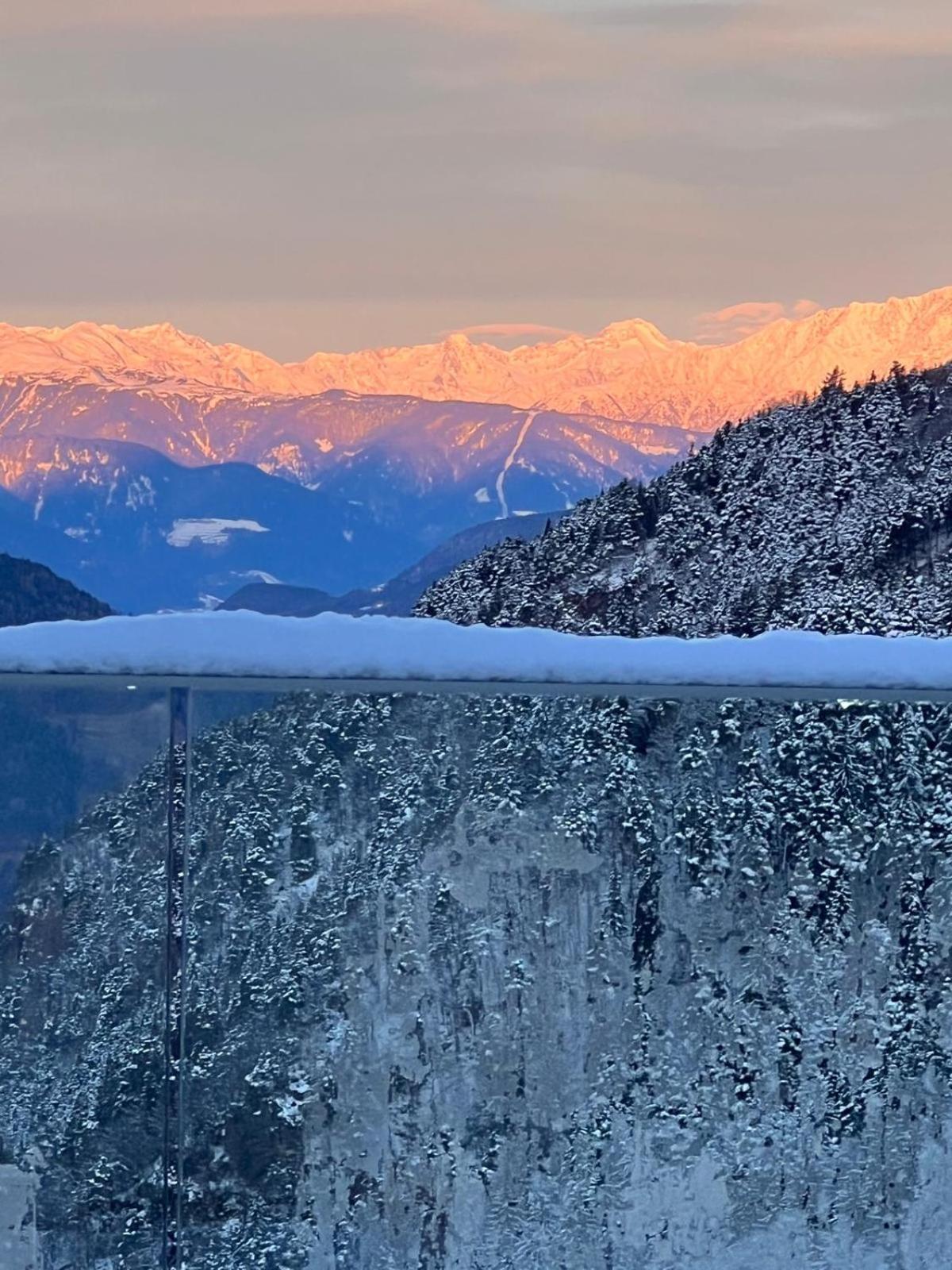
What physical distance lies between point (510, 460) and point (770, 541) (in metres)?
34.0

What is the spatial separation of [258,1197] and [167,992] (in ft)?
0.78

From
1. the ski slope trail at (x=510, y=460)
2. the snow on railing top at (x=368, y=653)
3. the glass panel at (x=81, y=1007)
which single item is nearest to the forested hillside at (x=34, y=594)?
the ski slope trail at (x=510, y=460)

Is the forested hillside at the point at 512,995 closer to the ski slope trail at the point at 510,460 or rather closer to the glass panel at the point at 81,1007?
the glass panel at the point at 81,1007

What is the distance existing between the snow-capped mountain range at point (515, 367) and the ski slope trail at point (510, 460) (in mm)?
3277

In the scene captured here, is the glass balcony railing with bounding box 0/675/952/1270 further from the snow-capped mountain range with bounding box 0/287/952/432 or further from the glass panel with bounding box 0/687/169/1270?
the snow-capped mountain range with bounding box 0/287/952/432

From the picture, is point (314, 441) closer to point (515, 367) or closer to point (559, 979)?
point (515, 367)

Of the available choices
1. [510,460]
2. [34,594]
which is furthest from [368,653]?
[510,460]

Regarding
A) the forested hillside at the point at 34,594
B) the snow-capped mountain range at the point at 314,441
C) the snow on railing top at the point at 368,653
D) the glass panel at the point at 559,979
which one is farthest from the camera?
the snow-capped mountain range at the point at 314,441

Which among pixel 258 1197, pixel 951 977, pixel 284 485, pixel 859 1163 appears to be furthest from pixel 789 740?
pixel 284 485

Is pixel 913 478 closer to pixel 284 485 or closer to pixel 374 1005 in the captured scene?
pixel 374 1005

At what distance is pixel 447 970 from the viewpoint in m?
1.80

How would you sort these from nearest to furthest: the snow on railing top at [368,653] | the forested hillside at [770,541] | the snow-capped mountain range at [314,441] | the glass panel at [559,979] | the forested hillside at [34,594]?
the snow on railing top at [368,653]
the glass panel at [559,979]
the forested hillside at [770,541]
the forested hillside at [34,594]
the snow-capped mountain range at [314,441]

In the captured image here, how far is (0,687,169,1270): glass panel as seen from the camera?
1.76m

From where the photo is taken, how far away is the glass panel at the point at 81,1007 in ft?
5.78
